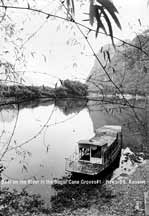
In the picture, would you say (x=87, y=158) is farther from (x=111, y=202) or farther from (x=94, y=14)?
(x=94, y=14)

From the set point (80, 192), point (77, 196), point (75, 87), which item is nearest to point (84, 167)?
point (80, 192)

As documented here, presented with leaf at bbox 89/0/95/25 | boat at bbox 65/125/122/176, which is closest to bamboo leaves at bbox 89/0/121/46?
leaf at bbox 89/0/95/25

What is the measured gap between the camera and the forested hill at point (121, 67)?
44.3 inches

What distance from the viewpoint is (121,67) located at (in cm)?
154

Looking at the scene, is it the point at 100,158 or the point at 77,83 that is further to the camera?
the point at 100,158

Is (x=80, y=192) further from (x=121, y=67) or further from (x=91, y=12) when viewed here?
(x=91, y=12)

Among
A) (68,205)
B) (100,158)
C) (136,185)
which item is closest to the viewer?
(68,205)

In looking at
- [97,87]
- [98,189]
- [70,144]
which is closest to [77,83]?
[97,87]

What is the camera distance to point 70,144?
1659 centimetres

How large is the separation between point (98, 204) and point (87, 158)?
3.64 meters

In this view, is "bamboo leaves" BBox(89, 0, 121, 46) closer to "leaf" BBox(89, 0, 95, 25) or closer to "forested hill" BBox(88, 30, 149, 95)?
"leaf" BBox(89, 0, 95, 25)

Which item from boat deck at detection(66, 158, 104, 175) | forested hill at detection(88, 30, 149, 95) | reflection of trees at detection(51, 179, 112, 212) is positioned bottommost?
reflection of trees at detection(51, 179, 112, 212)

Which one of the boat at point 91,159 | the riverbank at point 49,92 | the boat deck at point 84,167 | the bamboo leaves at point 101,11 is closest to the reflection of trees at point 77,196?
the boat deck at point 84,167

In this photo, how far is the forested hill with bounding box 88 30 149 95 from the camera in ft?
3.69
